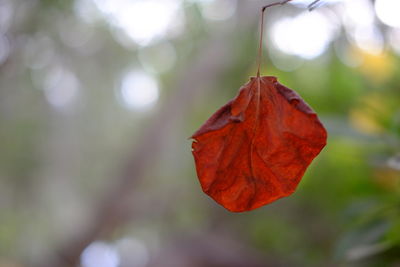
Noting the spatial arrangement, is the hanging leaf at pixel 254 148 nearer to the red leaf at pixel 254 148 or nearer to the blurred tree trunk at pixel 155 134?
the red leaf at pixel 254 148

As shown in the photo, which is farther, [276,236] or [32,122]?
[32,122]

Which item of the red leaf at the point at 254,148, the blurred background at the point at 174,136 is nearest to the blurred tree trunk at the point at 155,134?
the blurred background at the point at 174,136

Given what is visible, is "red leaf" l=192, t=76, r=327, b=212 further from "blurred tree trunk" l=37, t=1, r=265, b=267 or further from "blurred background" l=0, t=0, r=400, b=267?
"blurred tree trunk" l=37, t=1, r=265, b=267

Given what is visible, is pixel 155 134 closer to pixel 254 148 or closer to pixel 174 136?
pixel 174 136

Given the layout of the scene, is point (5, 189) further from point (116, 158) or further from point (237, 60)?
point (237, 60)

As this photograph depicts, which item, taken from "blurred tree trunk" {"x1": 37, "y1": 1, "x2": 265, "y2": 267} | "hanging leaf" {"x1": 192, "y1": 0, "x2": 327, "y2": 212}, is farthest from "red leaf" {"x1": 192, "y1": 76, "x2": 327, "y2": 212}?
"blurred tree trunk" {"x1": 37, "y1": 1, "x2": 265, "y2": 267}

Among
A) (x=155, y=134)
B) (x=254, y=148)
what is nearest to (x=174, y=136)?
(x=155, y=134)

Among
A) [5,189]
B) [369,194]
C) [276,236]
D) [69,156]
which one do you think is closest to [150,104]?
[69,156]
